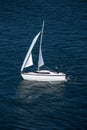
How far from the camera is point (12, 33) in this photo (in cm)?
17400

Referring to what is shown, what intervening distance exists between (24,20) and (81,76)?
6034cm

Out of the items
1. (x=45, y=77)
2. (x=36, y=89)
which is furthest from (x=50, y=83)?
(x=36, y=89)

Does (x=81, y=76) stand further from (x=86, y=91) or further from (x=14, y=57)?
(x=14, y=57)

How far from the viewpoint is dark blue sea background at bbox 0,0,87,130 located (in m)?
115

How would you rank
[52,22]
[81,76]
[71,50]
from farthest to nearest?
[52,22]
[71,50]
[81,76]

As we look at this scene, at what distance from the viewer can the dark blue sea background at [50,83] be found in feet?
378

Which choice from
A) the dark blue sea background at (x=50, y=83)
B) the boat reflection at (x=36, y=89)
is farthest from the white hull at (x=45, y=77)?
the dark blue sea background at (x=50, y=83)

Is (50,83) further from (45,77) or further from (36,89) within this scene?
(36,89)

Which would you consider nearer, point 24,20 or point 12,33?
point 12,33

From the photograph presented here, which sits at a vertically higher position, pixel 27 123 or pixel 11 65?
pixel 11 65

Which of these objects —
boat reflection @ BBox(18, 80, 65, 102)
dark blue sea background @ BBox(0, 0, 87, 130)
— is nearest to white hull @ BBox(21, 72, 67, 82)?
boat reflection @ BBox(18, 80, 65, 102)

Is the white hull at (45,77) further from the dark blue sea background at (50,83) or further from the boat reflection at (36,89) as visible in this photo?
the dark blue sea background at (50,83)

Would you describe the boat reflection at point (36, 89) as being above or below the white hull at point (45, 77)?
below

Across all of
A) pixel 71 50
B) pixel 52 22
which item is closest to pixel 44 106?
pixel 71 50
